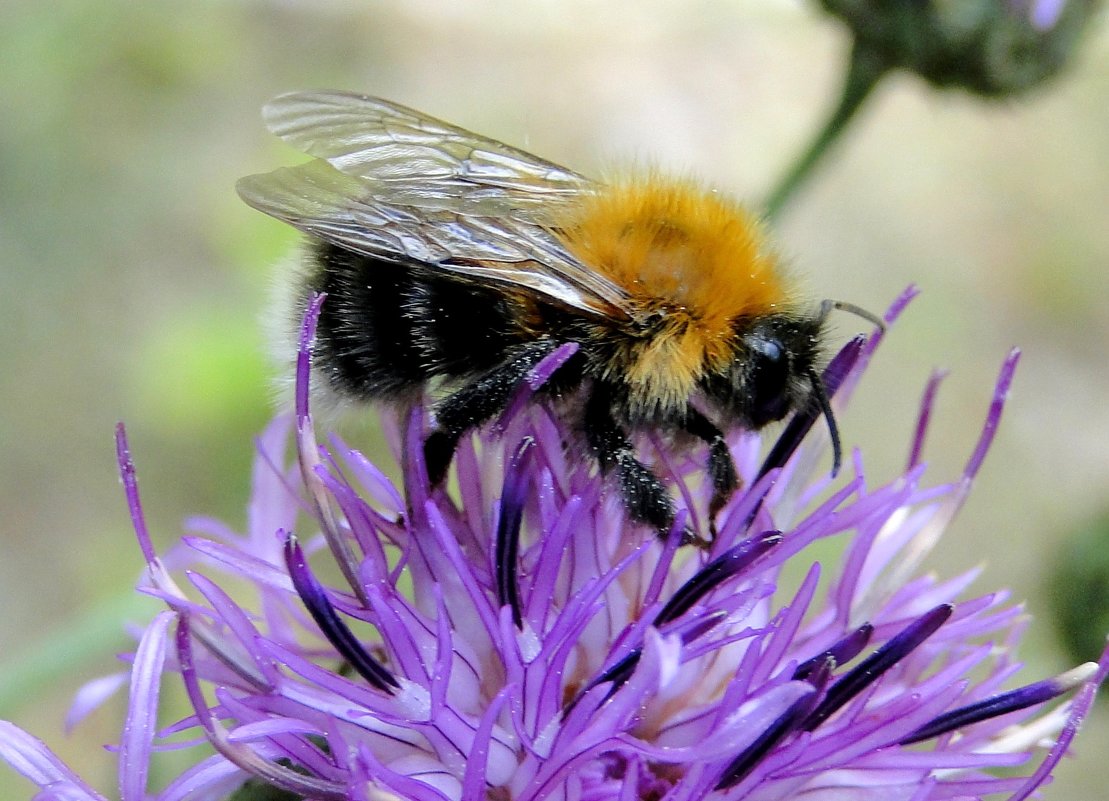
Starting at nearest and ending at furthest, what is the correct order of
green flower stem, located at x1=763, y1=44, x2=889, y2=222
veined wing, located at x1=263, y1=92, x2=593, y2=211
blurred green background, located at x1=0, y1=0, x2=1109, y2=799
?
veined wing, located at x1=263, y1=92, x2=593, y2=211, green flower stem, located at x1=763, y1=44, x2=889, y2=222, blurred green background, located at x1=0, y1=0, x2=1109, y2=799

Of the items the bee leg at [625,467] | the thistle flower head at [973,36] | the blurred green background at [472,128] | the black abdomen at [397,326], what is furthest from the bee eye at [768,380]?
the blurred green background at [472,128]

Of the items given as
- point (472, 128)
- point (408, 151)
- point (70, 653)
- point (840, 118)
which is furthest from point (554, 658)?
point (472, 128)

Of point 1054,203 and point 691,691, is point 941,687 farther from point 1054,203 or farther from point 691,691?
point 1054,203

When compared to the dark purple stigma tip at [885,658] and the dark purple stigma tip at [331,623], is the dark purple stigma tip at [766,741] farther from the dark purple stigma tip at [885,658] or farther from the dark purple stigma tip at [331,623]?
the dark purple stigma tip at [331,623]

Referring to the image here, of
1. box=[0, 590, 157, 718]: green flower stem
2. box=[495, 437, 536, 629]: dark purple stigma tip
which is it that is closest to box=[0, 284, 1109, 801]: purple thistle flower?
box=[495, 437, 536, 629]: dark purple stigma tip

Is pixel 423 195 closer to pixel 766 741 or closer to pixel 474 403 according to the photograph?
pixel 474 403

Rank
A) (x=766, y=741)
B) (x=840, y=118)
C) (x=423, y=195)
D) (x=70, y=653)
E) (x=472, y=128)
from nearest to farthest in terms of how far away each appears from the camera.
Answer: (x=766, y=741) < (x=423, y=195) < (x=70, y=653) < (x=840, y=118) < (x=472, y=128)

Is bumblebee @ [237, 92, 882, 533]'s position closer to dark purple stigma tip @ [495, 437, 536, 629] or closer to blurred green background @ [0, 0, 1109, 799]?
dark purple stigma tip @ [495, 437, 536, 629]

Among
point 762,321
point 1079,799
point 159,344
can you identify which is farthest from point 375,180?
point 1079,799
